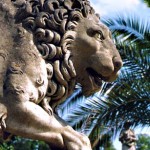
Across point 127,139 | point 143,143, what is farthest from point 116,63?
point 143,143

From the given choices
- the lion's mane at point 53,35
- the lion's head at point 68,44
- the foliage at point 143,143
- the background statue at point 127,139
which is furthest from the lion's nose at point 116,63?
the foliage at point 143,143

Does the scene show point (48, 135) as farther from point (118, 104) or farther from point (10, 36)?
point (118, 104)

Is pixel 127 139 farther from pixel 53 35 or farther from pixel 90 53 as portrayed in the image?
pixel 53 35

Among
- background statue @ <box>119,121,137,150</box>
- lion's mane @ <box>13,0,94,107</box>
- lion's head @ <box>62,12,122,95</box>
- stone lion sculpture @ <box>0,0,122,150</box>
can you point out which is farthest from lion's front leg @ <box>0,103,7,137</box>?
background statue @ <box>119,121,137,150</box>

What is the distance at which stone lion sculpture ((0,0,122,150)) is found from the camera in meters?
4.63

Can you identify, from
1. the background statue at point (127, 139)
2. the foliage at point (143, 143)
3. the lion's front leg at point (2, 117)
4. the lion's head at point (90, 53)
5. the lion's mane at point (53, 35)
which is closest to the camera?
the lion's front leg at point (2, 117)

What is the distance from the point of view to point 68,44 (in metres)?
4.99

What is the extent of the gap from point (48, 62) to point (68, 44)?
0.73ft

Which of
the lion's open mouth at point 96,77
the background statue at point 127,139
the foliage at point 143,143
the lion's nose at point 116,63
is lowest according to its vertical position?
the foliage at point 143,143

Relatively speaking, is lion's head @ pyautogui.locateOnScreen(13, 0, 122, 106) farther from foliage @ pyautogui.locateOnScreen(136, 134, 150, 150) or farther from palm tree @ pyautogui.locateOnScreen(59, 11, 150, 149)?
foliage @ pyautogui.locateOnScreen(136, 134, 150, 150)

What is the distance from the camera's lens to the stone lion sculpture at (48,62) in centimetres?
463

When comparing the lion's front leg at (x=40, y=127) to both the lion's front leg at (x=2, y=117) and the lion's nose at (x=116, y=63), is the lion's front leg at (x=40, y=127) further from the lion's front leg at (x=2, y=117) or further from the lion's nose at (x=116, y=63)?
the lion's nose at (x=116, y=63)

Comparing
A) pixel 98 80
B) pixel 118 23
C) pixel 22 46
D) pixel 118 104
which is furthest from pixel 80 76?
pixel 118 23

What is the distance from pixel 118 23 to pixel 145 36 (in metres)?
0.68
